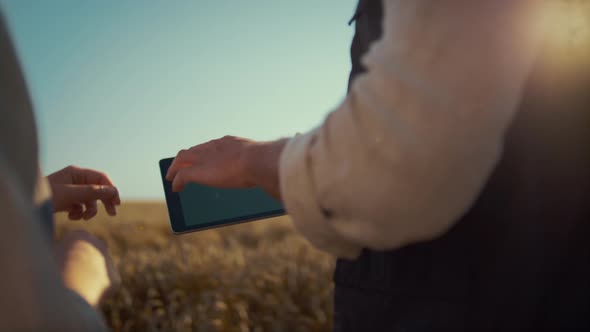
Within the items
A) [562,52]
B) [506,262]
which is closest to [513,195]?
[506,262]

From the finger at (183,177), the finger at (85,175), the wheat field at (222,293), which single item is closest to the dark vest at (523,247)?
the finger at (183,177)

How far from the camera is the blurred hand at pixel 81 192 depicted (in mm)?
1305

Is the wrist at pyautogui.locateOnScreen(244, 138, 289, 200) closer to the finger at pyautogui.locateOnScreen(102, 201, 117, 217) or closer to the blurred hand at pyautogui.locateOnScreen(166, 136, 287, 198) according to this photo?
the blurred hand at pyautogui.locateOnScreen(166, 136, 287, 198)

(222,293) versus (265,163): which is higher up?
(265,163)

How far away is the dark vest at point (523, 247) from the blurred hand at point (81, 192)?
31.1 inches

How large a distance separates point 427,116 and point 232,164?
1.32 ft

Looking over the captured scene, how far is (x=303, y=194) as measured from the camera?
778mm

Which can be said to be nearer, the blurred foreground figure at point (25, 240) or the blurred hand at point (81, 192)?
the blurred foreground figure at point (25, 240)

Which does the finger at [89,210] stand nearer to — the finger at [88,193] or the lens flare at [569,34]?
the finger at [88,193]

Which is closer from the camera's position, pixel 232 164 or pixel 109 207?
pixel 232 164

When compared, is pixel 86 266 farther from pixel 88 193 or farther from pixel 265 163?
pixel 88 193

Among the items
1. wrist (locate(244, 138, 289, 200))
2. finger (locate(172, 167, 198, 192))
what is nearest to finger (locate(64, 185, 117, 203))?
finger (locate(172, 167, 198, 192))

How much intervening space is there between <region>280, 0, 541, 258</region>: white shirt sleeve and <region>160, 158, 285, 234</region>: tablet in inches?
25.4

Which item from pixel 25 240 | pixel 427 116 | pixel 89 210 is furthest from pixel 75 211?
pixel 427 116
